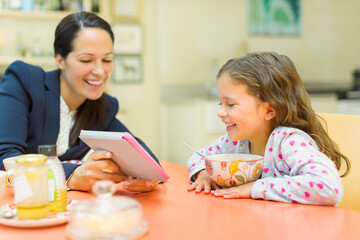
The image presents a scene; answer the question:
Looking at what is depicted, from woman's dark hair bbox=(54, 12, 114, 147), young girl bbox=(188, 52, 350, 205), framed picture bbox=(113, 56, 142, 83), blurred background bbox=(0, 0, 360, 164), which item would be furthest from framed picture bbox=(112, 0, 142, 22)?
young girl bbox=(188, 52, 350, 205)

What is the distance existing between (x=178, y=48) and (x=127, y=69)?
59 cm

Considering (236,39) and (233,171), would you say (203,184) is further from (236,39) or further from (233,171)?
(236,39)

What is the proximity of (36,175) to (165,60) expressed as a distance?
3.77 metres

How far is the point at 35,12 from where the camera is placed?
3.83 metres

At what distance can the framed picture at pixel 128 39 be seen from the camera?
444 centimetres

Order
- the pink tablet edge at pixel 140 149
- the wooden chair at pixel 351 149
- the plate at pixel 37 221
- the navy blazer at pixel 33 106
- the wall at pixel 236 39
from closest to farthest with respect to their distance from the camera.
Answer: the plate at pixel 37 221
the pink tablet edge at pixel 140 149
the wooden chair at pixel 351 149
the navy blazer at pixel 33 106
the wall at pixel 236 39

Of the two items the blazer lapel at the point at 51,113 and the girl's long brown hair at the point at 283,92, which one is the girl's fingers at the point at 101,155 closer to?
the girl's long brown hair at the point at 283,92

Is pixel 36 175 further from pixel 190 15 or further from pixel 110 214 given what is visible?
pixel 190 15

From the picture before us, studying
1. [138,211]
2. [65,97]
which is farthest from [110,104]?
[138,211]

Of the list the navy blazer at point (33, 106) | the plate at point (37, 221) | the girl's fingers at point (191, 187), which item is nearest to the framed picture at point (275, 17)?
the navy blazer at point (33, 106)

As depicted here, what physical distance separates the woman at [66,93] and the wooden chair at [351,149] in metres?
0.74

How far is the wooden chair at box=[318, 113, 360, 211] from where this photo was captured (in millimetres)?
1406

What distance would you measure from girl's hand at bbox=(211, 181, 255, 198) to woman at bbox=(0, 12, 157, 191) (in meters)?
0.62

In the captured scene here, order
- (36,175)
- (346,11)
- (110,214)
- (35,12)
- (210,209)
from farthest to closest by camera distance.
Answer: (346,11) < (35,12) < (210,209) < (36,175) < (110,214)
